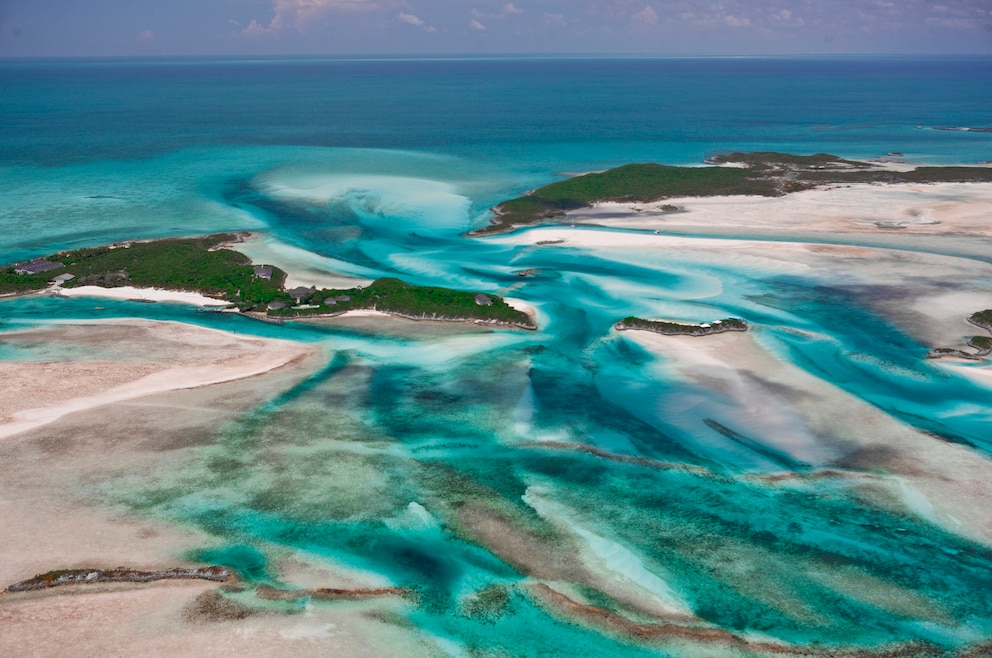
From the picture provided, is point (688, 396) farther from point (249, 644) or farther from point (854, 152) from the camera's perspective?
point (854, 152)

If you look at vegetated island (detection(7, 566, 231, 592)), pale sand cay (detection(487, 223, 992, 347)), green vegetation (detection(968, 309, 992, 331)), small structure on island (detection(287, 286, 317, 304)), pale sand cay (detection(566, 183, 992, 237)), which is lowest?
vegetated island (detection(7, 566, 231, 592))

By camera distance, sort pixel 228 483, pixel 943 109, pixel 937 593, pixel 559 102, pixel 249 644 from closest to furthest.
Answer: pixel 249 644 < pixel 937 593 < pixel 228 483 < pixel 943 109 < pixel 559 102

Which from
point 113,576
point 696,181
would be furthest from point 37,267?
point 696,181

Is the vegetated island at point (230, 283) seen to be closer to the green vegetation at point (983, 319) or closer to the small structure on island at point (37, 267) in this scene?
the small structure on island at point (37, 267)

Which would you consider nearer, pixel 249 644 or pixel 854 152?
pixel 249 644

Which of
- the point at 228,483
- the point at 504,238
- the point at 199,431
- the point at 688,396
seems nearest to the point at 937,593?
the point at 688,396

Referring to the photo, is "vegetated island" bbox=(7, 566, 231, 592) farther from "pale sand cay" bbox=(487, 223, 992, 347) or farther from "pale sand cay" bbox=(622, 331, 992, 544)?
"pale sand cay" bbox=(487, 223, 992, 347)

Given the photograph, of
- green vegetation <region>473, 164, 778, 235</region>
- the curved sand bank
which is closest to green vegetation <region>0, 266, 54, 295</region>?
the curved sand bank
